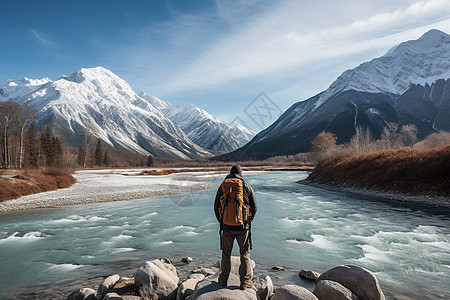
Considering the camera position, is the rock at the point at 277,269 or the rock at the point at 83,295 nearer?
the rock at the point at 83,295

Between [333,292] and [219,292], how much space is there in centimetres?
289

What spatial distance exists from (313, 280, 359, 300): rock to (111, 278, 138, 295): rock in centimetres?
503

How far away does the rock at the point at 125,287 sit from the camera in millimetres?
6732

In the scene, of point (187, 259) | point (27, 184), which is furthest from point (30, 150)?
point (187, 259)

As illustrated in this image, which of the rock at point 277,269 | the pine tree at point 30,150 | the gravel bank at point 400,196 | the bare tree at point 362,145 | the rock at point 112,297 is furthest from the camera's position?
the pine tree at point 30,150

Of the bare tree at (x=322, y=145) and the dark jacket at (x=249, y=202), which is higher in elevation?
the bare tree at (x=322, y=145)

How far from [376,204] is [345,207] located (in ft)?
13.7

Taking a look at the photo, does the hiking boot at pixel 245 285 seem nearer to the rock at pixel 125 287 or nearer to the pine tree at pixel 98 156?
the rock at pixel 125 287

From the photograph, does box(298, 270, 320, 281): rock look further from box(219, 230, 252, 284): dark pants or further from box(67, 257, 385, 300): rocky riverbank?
box(219, 230, 252, 284): dark pants

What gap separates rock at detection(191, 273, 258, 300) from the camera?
18.9 ft

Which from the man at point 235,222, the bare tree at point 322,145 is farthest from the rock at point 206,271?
the bare tree at point 322,145

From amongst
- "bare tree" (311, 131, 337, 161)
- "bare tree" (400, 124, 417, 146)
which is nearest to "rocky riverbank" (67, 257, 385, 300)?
"bare tree" (311, 131, 337, 161)

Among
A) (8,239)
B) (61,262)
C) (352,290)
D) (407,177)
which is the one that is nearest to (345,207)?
(407,177)

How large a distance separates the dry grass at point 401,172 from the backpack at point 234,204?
28.3 meters
